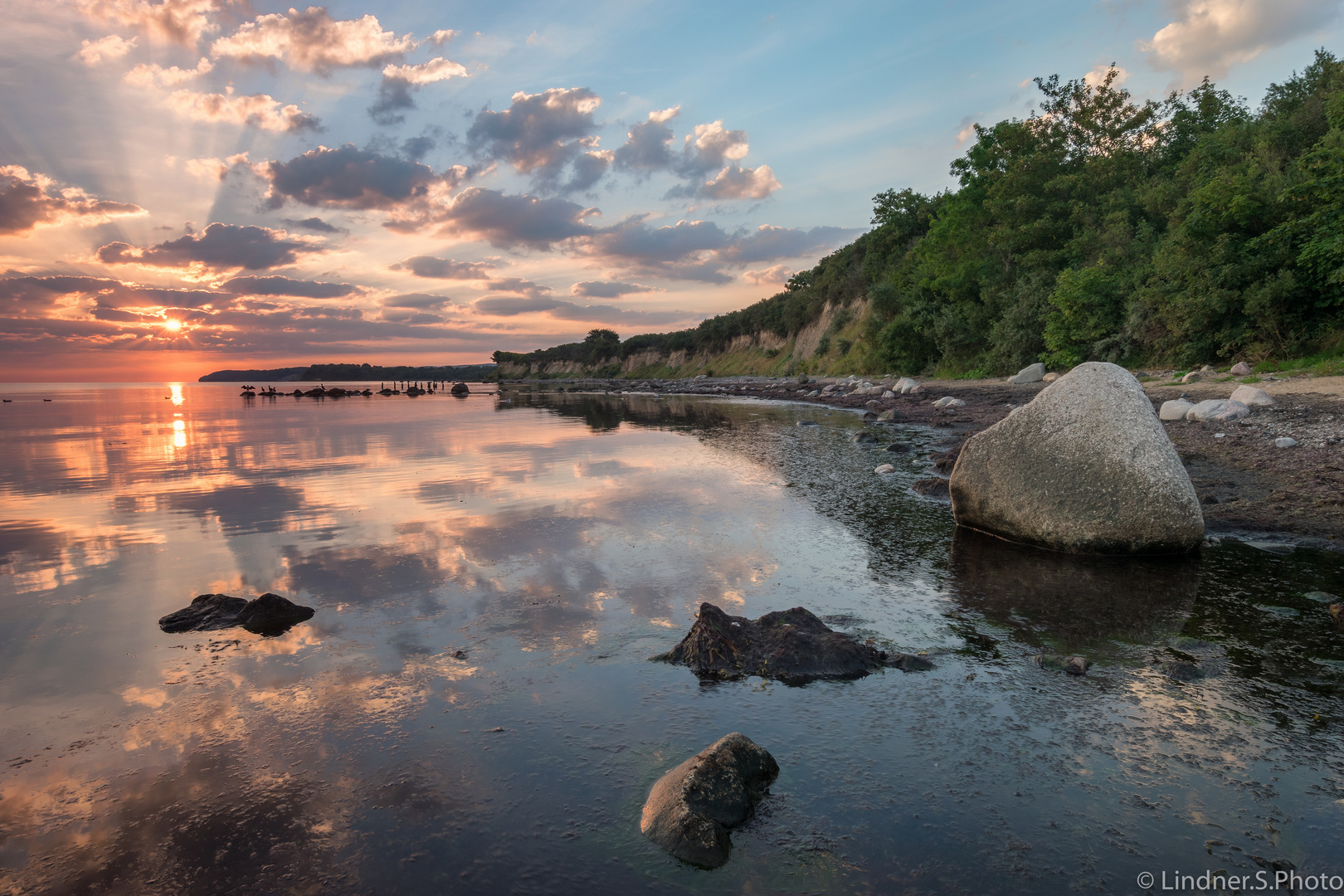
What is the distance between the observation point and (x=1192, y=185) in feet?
104

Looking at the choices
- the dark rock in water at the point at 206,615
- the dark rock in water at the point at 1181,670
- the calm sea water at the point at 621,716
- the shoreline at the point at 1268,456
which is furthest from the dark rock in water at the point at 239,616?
the shoreline at the point at 1268,456

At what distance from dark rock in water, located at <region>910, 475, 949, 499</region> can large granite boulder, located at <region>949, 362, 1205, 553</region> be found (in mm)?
2374

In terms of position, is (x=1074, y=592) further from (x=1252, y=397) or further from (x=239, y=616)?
(x=1252, y=397)

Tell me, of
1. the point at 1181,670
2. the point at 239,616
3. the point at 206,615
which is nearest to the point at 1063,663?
the point at 1181,670

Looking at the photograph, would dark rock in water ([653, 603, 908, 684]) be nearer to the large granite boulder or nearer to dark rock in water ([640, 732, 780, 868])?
dark rock in water ([640, 732, 780, 868])

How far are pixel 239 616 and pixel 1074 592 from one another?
8.55 meters

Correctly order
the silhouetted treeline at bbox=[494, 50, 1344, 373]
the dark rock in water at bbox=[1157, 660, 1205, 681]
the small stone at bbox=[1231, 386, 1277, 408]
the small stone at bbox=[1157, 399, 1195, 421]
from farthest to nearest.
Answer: the silhouetted treeline at bbox=[494, 50, 1344, 373], the small stone at bbox=[1157, 399, 1195, 421], the small stone at bbox=[1231, 386, 1277, 408], the dark rock in water at bbox=[1157, 660, 1205, 681]

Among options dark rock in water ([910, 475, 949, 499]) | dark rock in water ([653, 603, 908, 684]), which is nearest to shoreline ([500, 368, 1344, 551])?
dark rock in water ([910, 475, 949, 499])

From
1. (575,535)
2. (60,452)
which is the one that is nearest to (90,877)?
(575,535)

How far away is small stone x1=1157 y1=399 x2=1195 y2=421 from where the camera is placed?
17.0 meters

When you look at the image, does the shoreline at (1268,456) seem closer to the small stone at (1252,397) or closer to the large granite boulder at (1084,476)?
the small stone at (1252,397)

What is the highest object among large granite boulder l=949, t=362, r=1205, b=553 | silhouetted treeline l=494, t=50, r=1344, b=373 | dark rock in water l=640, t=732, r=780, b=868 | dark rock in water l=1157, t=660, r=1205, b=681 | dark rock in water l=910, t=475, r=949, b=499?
silhouetted treeline l=494, t=50, r=1344, b=373

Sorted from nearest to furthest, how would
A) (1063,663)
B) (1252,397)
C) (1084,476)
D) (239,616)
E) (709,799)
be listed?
(709,799)
(1063,663)
(239,616)
(1084,476)
(1252,397)

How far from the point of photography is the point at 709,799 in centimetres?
362
